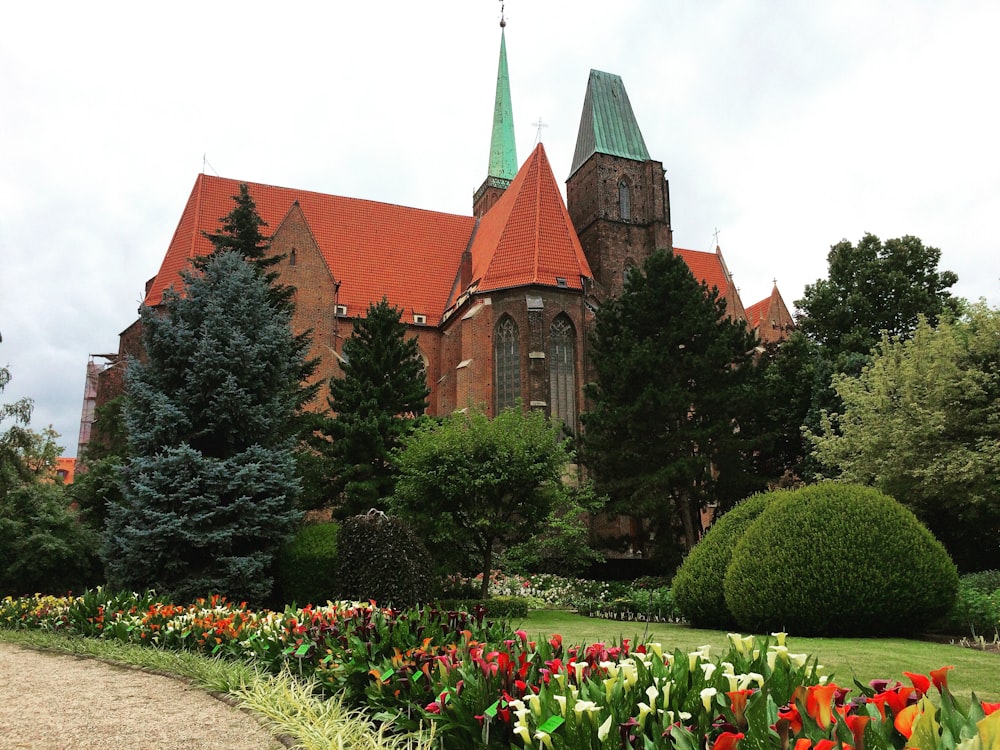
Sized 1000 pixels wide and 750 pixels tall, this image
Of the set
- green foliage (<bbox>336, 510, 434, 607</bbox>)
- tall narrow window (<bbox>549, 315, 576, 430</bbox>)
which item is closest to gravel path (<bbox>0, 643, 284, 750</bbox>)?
green foliage (<bbox>336, 510, 434, 607</bbox>)

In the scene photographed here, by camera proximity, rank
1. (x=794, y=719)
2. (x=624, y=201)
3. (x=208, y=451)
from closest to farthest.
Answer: (x=794, y=719), (x=208, y=451), (x=624, y=201)

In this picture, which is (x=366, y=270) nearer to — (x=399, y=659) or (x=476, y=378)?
(x=476, y=378)

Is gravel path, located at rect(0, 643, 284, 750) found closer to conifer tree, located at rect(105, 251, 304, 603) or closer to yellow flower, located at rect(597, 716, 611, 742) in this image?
yellow flower, located at rect(597, 716, 611, 742)

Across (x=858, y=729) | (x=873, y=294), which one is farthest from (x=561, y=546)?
(x=858, y=729)

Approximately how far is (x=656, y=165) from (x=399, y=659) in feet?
117

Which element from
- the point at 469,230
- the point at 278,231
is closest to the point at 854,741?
the point at 278,231

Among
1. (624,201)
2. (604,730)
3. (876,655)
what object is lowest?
(876,655)

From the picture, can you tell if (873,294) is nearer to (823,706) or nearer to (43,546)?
(43,546)

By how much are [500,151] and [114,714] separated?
46.0 m

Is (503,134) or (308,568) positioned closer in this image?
(308,568)

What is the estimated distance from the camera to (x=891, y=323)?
1129 inches

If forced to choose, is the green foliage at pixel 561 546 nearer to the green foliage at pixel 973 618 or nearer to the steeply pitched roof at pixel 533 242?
the green foliage at pixel 973 618

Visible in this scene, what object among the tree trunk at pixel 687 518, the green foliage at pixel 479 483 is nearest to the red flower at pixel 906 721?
the green foliage at pixel 479 483

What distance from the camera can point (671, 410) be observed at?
23.6 m
